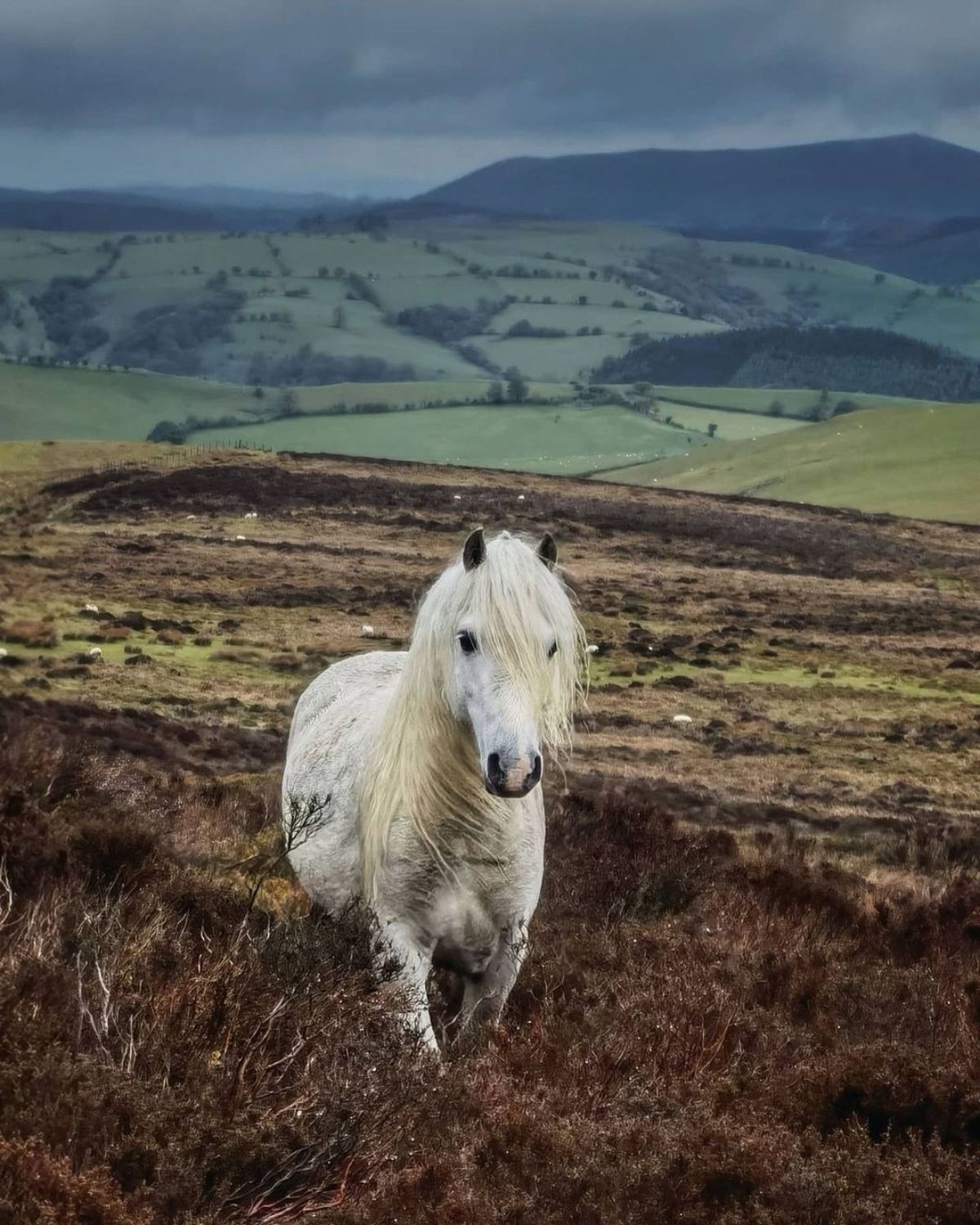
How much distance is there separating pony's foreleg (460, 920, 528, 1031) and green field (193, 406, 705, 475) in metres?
112

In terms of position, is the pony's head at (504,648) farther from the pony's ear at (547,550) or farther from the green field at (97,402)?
the green field at (97,402)

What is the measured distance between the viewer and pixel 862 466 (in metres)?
103

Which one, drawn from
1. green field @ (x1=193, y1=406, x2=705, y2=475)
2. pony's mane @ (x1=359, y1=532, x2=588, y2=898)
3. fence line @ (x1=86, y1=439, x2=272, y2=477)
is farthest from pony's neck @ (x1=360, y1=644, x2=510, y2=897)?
green field @ (x1=193, y1=406, x2=705, y2=475)

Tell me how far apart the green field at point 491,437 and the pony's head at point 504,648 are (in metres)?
112

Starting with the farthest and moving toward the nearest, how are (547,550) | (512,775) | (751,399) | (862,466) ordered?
1. (751,399)
2. (862,466)
3. (547,550)
4. (512,775)

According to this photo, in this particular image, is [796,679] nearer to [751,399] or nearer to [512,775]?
[512,775]

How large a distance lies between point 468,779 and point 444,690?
14.5 inches

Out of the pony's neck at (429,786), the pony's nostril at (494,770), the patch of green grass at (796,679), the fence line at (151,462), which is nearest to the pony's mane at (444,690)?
the pony's neck at (429,786)

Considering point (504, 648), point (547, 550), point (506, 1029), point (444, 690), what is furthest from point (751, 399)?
point (506, 1029)

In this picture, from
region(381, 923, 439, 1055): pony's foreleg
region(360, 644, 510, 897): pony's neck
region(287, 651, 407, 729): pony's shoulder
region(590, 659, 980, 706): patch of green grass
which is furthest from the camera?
region(590, 659, 980, 706): patch of green grass

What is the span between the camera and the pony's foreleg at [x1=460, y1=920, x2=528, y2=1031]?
20.2 ft

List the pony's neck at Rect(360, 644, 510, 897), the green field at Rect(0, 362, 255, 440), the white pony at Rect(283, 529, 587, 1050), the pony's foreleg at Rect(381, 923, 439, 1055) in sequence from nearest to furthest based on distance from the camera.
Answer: the pony's foreleg at Rect(381, 923, 439, 1055)
the white pony at Rect(283, 529, 587, 1050)
the pony's neck at Rect(360, 644, 510, 897)
the green field at Rect(0, 362, 255, 440)

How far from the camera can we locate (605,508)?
6944cm

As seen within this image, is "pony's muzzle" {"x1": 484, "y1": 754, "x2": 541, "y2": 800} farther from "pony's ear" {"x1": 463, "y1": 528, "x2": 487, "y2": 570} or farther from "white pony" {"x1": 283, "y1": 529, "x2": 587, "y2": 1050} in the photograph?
"pony's ear" {"x1": 463, "y1": 528, "x2": 487, "y2": 570}
